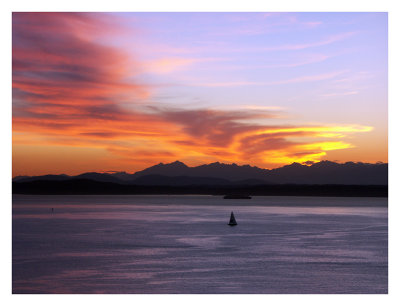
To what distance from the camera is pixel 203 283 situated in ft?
75.7

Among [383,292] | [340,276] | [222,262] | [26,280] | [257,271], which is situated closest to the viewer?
[383,292]

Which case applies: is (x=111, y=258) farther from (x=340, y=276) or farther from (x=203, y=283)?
(x=340, y=276)

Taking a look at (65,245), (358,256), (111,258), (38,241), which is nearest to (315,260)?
(358,256)

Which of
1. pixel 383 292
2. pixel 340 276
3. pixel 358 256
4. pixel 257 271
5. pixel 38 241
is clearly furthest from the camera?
pixel 38 241

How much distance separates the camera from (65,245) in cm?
3956

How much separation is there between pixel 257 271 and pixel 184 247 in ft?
39.0

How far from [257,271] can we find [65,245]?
18567mm
